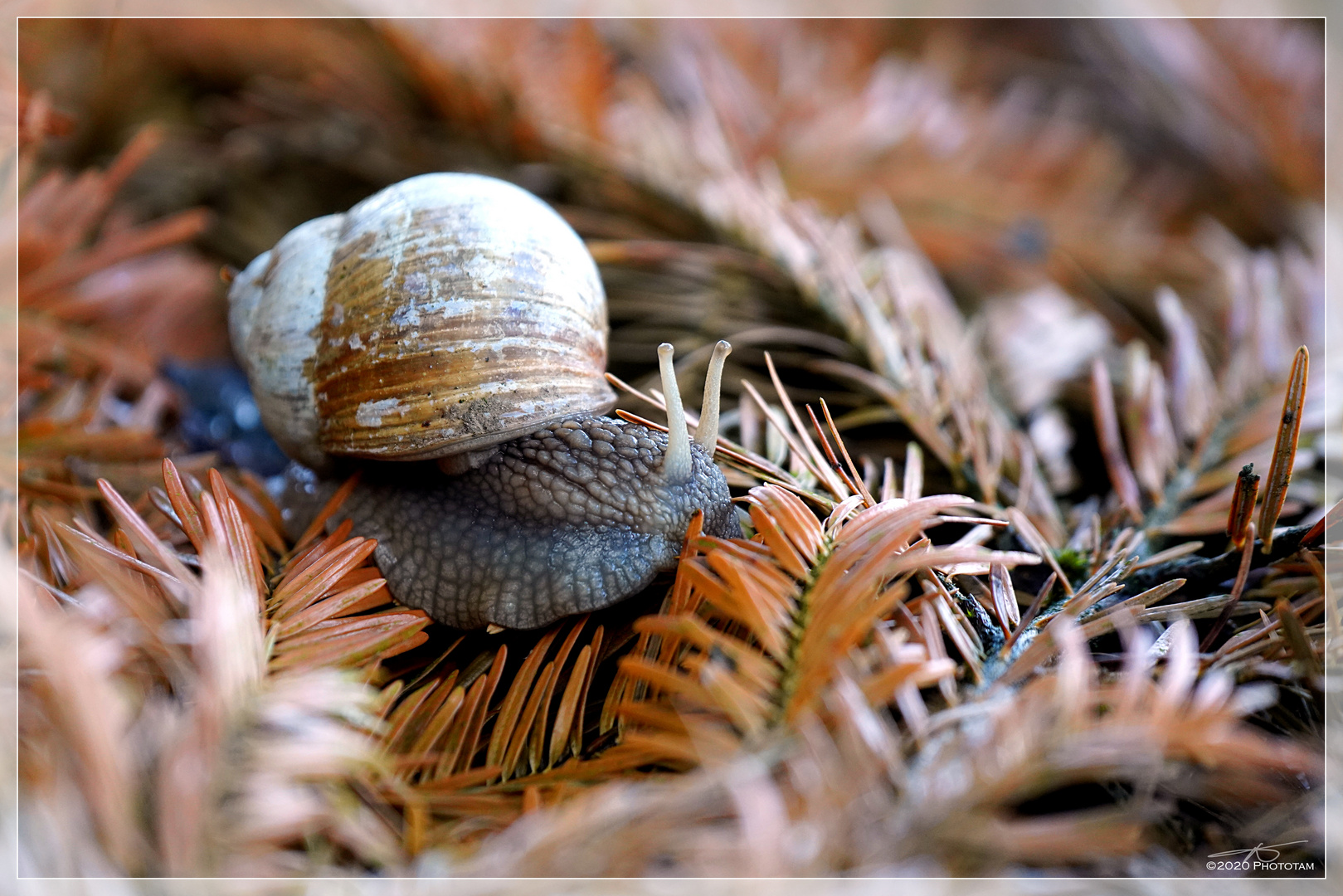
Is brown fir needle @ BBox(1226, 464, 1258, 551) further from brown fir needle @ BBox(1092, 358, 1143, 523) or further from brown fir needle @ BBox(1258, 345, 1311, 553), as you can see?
brown fir needle @ BBox(1092, 358, 1143, 523)

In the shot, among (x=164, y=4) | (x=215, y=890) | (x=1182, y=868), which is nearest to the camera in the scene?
(x=215, y=890)

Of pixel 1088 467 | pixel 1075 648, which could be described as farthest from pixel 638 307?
pixel 1075 648

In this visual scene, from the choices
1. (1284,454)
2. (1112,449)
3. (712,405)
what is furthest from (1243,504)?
(712,405)

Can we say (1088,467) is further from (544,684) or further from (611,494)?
(544,684)

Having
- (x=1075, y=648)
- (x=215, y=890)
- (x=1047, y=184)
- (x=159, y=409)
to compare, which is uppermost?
(x=1047, y=184)
